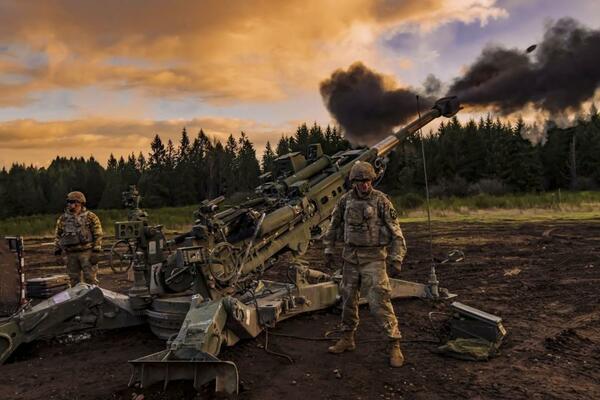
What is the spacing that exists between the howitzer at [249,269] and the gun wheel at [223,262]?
11mm

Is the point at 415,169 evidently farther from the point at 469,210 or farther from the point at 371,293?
the point at 371,293

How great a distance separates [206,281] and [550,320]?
461 cm

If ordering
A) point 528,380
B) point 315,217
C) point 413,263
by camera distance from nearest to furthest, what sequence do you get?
point 528,380 → point 315,217 → point 413,263

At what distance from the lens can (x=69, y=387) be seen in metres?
5.25

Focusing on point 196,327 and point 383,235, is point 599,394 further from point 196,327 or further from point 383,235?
point 196,327

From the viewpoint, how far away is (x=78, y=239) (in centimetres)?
839

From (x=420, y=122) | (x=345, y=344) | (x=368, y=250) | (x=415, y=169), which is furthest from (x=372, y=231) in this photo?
(x=415, y=169)

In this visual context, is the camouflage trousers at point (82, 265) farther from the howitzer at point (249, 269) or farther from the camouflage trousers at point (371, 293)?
the camouflage trousers at point (371, 293)

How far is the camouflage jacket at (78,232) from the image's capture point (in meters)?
8.38

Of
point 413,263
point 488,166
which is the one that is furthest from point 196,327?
point 488,166

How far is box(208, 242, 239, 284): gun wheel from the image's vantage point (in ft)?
20.2

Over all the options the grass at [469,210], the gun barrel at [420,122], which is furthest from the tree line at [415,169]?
the gun barrel at [420,122]

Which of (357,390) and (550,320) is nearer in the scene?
(357,390)

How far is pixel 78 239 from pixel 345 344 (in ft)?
15.4
